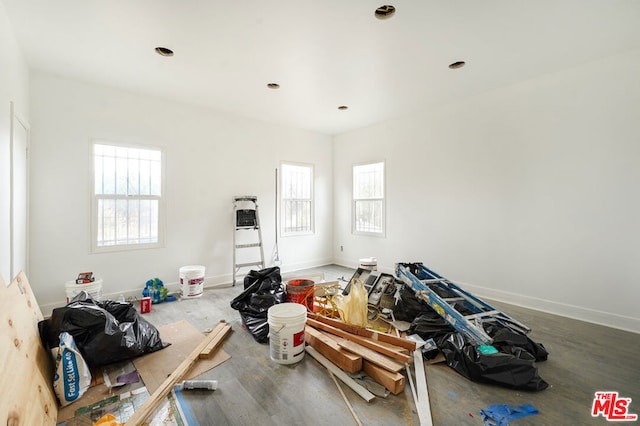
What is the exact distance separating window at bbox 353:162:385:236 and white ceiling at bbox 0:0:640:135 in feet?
5.80

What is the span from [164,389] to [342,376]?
48.8 inches

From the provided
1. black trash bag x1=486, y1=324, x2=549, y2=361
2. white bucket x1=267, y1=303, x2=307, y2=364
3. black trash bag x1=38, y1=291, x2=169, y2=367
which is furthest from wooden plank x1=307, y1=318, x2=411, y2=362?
black trash bag x1=38, y1=291, x2=169, y2=367

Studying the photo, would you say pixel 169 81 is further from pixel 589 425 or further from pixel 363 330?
pixel 589 425

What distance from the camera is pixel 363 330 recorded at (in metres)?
2.53

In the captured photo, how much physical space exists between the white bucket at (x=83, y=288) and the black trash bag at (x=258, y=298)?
1660mm

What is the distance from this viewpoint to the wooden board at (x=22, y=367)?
1358 millimetres

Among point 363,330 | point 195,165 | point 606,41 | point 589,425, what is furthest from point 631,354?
point 195,165

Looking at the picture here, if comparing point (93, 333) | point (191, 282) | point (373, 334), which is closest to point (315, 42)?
point (373, 334)

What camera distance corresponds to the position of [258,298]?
10.1 ft

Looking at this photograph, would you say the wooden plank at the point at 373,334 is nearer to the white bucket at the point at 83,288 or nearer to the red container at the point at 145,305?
the red container at the point at 145,305

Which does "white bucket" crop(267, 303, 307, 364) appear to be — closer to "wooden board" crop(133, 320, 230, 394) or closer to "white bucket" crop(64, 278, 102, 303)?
"wooden board" crop(133, 320, 230, 394)

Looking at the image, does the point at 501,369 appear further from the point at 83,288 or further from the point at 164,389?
the point at 83,288

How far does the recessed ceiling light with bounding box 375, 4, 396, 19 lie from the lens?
2260 millimetres

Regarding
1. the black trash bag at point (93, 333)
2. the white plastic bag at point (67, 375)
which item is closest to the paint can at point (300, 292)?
the black trash bag at point (93, 333)
